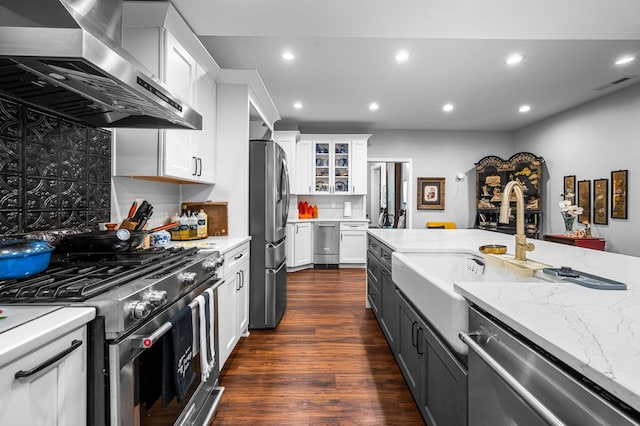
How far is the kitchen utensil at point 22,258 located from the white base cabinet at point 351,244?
16.4ft

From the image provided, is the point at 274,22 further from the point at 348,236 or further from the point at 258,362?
the point at 348,236

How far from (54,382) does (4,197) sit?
1.01 m

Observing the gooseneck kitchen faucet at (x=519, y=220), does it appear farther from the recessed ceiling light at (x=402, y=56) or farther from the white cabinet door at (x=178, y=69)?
the recessed ceiling light at (x=402, y=56)

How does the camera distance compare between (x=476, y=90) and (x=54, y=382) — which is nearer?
(x=54, y=382)

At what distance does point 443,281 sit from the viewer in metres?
1.55

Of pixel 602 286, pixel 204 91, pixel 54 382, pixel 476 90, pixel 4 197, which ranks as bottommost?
pixel 54 382

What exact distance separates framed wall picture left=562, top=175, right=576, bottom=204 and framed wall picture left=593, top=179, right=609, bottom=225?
1.06 ft

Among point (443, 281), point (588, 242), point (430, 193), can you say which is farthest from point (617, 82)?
point (443, 281)

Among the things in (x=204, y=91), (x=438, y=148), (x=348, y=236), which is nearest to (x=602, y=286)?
(x=204, y=91)

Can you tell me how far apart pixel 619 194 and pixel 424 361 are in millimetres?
4677

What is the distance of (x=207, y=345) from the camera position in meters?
1.53

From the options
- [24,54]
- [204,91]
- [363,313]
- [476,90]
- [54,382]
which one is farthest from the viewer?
[476,90]

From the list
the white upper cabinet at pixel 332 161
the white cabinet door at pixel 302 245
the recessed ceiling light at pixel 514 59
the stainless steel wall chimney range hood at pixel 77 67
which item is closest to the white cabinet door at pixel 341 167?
the white upper cabinet at pixel 332 161

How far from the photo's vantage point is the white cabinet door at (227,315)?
2.14 meters
